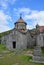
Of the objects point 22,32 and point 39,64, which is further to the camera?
point 22,32

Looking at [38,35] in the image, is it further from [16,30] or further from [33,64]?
[33,64]

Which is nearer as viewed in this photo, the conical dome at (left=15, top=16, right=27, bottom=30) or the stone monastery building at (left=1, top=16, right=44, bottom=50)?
the stone monastery building at (left=1, top=16, right=44, bottom=50)

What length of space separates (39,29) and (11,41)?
377 inches

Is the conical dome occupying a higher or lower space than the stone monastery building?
higher

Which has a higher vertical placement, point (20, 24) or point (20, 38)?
point (20, 24)

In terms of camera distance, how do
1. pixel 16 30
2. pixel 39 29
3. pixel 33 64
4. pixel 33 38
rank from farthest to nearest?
1. pixel 33 38
2. pixel 39 29
3. pixel 16 30
4. pixel 33 64

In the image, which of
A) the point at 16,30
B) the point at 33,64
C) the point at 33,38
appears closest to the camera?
the point at 33,64

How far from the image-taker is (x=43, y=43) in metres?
47.1

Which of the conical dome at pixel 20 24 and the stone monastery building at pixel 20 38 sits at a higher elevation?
the conical dome at pixel 20 24

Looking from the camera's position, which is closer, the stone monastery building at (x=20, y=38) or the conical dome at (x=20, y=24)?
the stone monastery building at (x=20, y=38)

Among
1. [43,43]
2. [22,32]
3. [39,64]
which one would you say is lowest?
[39,64]

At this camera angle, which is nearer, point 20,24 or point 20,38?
point 20,38

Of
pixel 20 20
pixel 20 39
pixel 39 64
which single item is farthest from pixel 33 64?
pixel 20 20

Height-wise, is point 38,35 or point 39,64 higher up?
point 38,35
